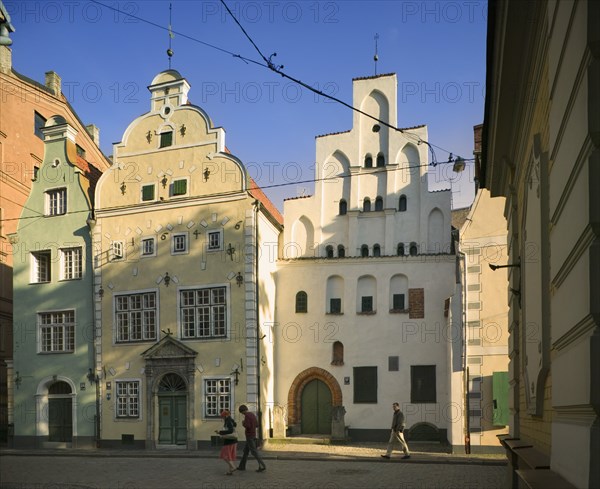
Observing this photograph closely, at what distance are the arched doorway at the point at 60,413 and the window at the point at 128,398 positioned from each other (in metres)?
2.32

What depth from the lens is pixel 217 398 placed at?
25828 millimetres

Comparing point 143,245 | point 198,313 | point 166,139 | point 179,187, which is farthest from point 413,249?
point 166,139

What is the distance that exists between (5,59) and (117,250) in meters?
11.1

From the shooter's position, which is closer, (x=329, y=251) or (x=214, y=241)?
(x=214, y=241)

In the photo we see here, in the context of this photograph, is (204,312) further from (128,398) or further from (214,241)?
(128,398)

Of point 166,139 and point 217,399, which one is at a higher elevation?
point 166,139

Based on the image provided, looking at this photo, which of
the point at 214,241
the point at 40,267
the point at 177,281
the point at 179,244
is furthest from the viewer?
the point at 40,267

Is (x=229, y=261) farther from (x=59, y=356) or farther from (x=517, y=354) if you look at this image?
(x=517, y=354)

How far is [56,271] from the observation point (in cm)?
2897

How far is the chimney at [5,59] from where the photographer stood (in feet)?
100

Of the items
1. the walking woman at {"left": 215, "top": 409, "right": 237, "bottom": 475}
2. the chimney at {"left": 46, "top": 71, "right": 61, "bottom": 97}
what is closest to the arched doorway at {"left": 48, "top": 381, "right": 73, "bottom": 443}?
the walking woman at {"left": 215, "top": 409, "right": 237, "bottom": 475}

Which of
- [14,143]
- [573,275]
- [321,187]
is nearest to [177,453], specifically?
[321,187]

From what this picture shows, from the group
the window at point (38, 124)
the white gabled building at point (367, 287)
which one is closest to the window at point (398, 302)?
the white gabled building at point (367, 287)

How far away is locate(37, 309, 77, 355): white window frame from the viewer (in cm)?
2858
